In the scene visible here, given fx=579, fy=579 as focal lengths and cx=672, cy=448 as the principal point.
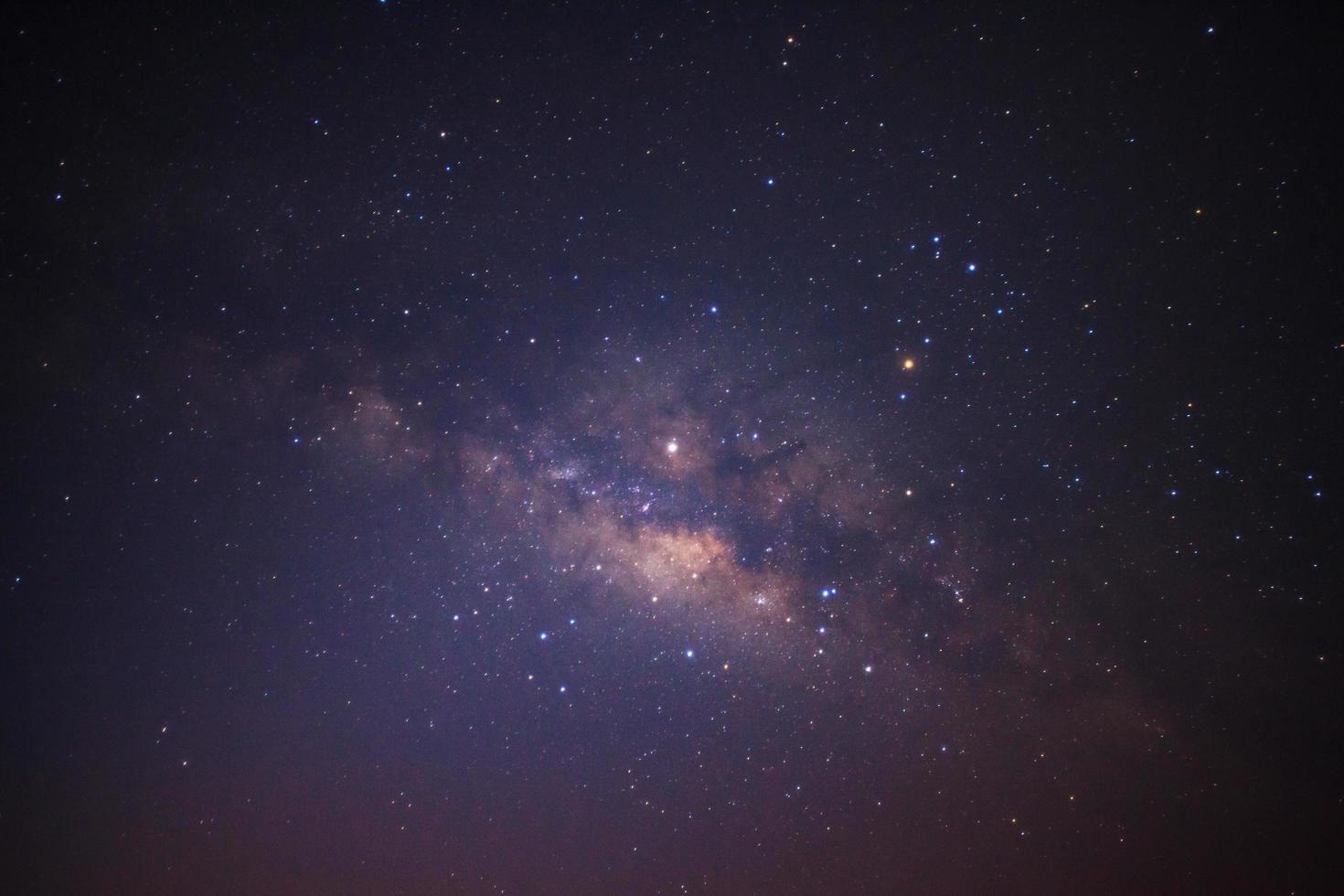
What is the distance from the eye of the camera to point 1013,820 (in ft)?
22.7

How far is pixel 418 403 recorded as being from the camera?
5.90 meters

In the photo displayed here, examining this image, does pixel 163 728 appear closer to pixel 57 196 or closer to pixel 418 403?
pixel 418 403

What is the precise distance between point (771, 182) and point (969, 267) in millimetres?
1938

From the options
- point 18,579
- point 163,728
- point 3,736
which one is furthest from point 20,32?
point 3,736

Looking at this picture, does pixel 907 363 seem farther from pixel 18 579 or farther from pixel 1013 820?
pixel 18 579

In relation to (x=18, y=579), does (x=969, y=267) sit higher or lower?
higher

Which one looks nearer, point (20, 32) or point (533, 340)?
point (20, 32)

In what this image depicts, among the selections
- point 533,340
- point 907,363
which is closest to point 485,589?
point 533,340

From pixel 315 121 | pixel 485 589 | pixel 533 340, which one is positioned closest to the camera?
pixel 315 121

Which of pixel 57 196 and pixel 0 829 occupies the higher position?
pixel 57 196

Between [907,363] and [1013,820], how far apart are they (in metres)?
5.73

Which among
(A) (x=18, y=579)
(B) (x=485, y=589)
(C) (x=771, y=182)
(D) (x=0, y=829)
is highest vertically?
(C) (x=771, y=182)

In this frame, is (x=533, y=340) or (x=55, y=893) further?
(x=55, y=893)

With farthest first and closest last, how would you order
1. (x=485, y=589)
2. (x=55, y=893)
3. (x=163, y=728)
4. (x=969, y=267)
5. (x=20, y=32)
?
(x=55, y=893) < (x=163, y=728) < (x=485, y=589) < (x=969, y=267) < (x=20, y=32)
